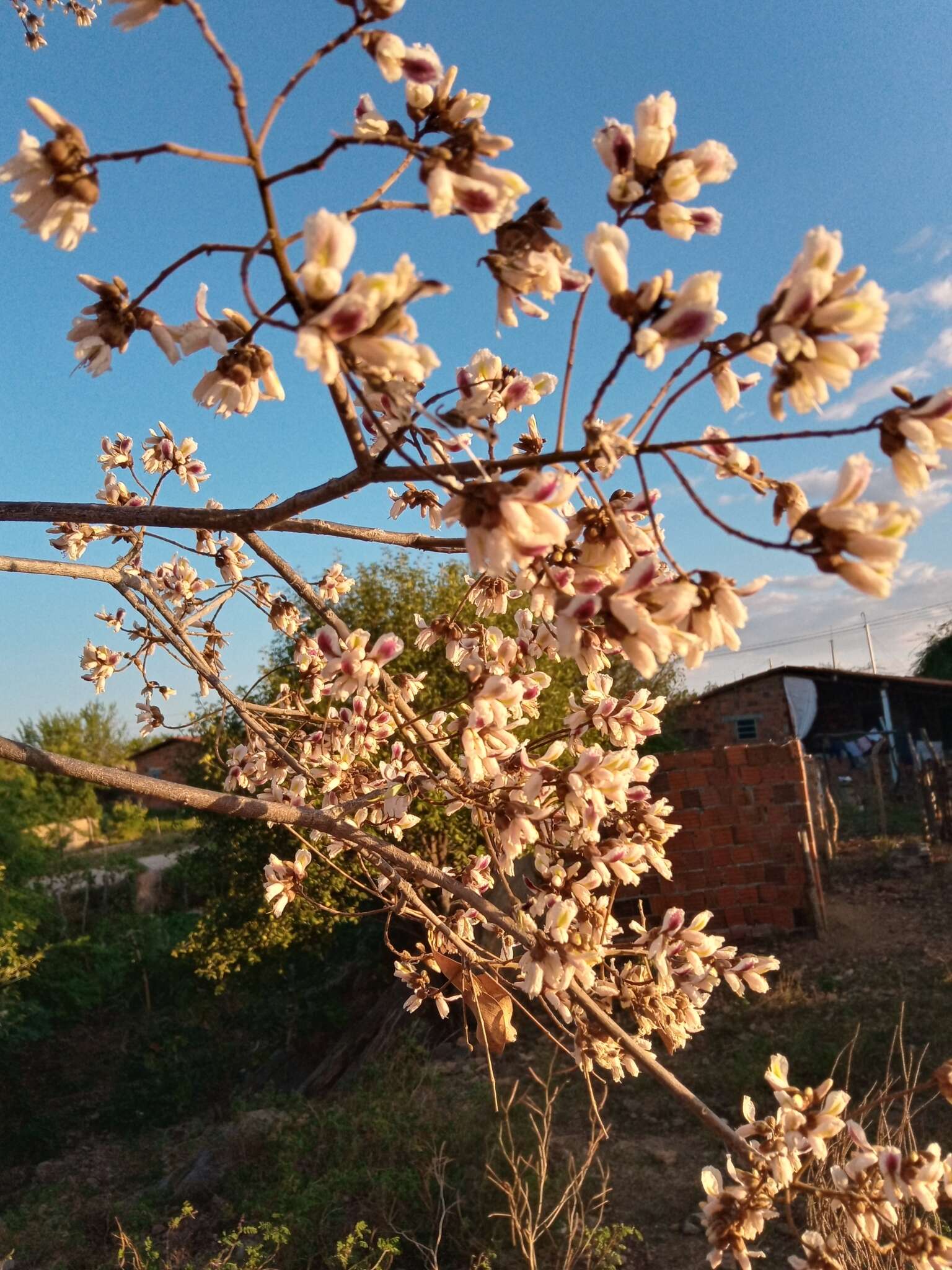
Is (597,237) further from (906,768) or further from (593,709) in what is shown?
(906,768)

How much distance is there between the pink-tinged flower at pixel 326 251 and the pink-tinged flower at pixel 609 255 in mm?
231

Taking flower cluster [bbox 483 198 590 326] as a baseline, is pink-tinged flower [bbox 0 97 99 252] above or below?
above

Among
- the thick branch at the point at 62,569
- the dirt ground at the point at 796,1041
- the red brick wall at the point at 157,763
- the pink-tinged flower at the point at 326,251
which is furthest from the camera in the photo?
the red brick wall at the point at 157,763

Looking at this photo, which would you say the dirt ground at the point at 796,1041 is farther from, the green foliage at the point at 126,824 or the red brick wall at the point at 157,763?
the red brick wall at the point at 157,763

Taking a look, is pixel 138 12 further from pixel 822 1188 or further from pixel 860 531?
pixel 822 1188

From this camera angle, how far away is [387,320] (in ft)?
2.70

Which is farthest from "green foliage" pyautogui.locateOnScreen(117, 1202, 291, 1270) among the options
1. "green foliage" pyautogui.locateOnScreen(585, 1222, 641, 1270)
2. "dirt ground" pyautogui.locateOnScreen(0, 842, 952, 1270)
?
"green foliage" pyautogui.locateOnScreen(585, 1222, 641, 1270)

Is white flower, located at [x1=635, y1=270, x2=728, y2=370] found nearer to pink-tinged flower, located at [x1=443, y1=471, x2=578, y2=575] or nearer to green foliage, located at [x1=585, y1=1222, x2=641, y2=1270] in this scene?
pink-tinged flower, located at [x1=443, y1=471, x2=578, y2=575]

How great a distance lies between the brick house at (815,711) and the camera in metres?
16.6

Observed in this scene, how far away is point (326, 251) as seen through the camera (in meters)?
0.79

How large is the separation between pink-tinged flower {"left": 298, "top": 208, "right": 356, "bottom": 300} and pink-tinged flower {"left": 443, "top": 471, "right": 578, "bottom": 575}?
228mm

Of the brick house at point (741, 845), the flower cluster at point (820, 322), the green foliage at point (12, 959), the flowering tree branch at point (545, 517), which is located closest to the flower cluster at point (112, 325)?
the flowering tree branch at point (545, 517)

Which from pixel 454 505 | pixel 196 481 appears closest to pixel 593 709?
pixel 454 505

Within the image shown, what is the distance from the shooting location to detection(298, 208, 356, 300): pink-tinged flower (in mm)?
786
